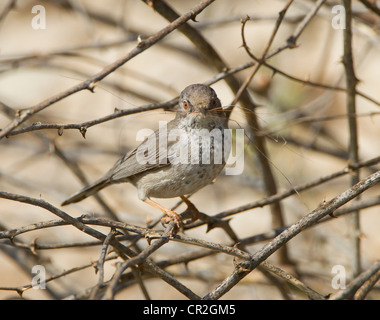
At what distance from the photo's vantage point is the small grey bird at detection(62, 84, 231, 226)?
3928mm

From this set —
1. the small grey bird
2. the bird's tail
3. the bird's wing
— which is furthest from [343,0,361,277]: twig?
the bird's tail

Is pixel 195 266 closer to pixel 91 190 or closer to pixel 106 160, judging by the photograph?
pixel 91 190

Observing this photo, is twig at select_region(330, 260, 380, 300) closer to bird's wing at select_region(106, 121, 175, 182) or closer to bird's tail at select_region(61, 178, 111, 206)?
bird's wing at select_region(106, 121, 175, 182)

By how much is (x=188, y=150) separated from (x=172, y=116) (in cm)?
118

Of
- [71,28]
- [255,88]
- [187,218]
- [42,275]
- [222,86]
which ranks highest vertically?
[71,28]

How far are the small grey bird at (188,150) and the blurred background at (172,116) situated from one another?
29.1 inches

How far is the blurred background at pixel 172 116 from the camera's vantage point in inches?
217

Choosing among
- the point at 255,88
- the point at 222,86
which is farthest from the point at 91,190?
the point at 222,86

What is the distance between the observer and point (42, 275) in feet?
13.7

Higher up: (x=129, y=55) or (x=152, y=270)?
(x=129, y=55)

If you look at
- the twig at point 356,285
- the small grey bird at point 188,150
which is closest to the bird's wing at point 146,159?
the small grey bird at point 188,150

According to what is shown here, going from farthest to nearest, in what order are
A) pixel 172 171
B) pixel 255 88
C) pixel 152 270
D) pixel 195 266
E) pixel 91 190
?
pixel 255 88, pixel 195 266, pixel 91 190, pixel 172 171, pixel 152 270

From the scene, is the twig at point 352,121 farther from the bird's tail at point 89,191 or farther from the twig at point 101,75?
the bird's tail at point 89,191

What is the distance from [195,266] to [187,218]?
162 cm
